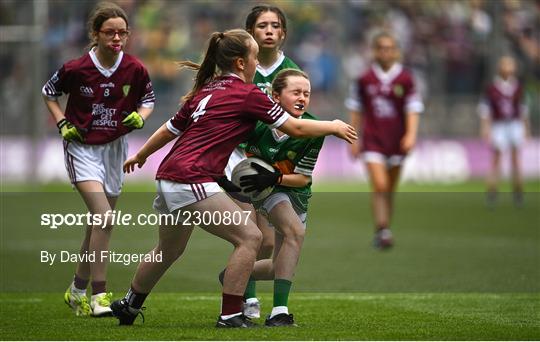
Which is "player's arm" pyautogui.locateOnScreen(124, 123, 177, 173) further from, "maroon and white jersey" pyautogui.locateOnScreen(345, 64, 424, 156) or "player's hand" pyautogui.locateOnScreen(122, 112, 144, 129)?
"maroon and white jersey" pyautogui.locateOnScreen(345, 64, 424, 156)

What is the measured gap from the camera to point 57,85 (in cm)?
911

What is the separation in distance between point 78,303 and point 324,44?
65.4ft

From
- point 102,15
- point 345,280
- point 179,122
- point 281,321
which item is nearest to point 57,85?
point 102,15

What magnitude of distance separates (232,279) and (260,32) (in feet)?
7.84

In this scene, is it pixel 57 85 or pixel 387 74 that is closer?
pixel 57 85

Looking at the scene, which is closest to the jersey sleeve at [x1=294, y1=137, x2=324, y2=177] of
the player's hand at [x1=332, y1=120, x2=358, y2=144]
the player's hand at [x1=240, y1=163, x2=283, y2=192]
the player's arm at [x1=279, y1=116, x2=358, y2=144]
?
the player's hand at [x1=240, y1=163, x2=283, y2=192]

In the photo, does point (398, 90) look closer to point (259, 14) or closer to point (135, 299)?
point (259, 14)

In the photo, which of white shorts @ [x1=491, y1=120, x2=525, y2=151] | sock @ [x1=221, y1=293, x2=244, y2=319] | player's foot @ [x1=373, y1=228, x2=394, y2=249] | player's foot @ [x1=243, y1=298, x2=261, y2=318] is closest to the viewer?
sock @ [x1=221, y1=293, x2=244, y2=319]

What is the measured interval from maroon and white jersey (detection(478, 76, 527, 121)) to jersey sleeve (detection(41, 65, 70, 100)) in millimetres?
14044

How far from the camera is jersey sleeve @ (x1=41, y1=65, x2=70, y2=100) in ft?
29.7

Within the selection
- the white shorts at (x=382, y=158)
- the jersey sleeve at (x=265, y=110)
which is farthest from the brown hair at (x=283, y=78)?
the white shorts at (x=382, y=158)

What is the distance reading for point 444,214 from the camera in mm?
19109

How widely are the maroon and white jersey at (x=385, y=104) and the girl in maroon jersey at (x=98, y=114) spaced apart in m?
5.99

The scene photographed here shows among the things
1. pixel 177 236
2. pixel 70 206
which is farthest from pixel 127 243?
pixel 177 236
